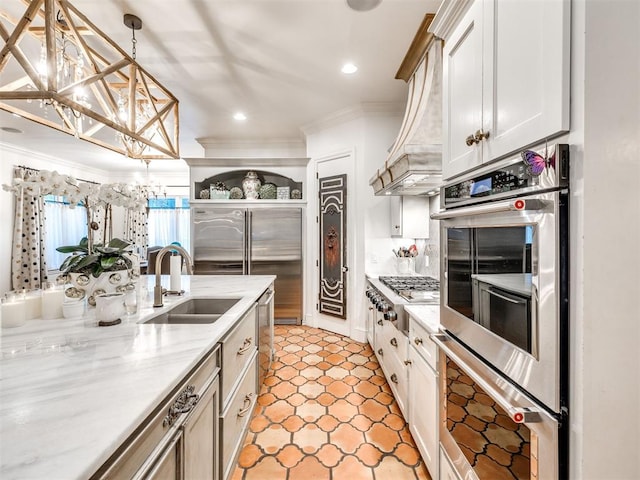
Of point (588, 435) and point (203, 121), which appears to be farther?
point (203, 121)

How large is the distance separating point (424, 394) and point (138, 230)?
7.92 m

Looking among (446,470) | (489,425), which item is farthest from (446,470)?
(489,425)

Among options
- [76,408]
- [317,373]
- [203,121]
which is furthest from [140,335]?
[203,121]

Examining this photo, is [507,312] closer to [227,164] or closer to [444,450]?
[444,450]

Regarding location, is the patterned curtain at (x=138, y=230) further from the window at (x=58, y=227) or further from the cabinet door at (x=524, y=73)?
the cabinet door at (x=524, y=73)

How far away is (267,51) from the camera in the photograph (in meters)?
2.58

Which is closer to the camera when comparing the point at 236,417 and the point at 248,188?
the point at 236,417

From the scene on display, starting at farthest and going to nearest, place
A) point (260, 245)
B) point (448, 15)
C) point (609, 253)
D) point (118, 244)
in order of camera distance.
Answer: point (260, 245) → point (118, 244) → point (448, 15) → point (609, 253)

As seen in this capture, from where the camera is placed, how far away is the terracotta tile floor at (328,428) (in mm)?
1673

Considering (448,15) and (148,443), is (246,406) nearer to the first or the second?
(148,443)

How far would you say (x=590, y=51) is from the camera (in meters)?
0.68

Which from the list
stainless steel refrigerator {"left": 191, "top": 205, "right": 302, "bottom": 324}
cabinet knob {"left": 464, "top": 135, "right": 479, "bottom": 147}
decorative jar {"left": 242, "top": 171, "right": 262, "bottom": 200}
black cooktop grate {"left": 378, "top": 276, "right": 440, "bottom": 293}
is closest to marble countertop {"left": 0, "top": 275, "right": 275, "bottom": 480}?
cabinet knob {"left": 464, "top": 135, "right": 479, "bottom": 147}

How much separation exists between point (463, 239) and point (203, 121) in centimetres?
410

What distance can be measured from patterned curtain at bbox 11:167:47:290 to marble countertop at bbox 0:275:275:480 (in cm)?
565
